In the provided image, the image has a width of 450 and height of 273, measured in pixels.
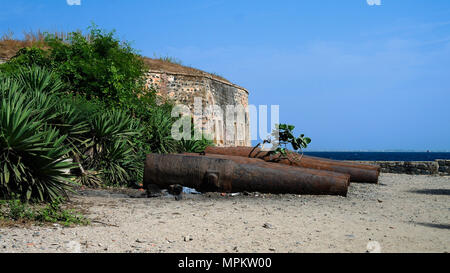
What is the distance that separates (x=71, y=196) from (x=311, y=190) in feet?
13.8

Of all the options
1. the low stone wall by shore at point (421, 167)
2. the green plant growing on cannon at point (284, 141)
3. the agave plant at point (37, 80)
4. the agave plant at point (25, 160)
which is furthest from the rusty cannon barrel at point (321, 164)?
the low stone wall by shore at point (421, 167)

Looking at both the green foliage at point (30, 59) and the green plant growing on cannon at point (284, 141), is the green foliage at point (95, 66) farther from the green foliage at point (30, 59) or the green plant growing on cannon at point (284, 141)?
the green plant growing on cannon at point (284, 141)

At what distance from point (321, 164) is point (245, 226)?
187 inches

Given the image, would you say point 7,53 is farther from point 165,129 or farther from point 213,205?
point 213,205

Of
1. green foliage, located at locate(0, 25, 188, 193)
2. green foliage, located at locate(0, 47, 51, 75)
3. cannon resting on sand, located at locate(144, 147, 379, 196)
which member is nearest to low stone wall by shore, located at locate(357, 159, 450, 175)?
green foliage, located at locate(0, 25, 188, 193)

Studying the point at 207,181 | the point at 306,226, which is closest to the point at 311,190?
the point at 207,181

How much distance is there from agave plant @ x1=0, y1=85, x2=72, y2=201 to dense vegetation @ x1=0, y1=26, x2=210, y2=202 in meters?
0.01

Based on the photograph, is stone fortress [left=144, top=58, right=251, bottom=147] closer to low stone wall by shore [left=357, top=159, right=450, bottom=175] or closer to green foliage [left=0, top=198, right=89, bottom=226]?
low stone wall by shore [left=357, top=159, right=450, bottom=175]

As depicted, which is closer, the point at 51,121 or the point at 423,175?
the point at 51,121

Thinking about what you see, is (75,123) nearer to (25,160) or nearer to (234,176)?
(25,160)

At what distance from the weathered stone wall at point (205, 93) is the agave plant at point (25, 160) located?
12448 millimetres

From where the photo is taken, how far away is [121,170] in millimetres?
9320

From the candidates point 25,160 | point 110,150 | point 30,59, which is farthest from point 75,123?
point 30,59

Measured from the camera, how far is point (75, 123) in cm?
867
